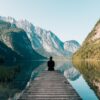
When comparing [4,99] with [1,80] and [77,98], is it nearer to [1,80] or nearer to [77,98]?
[77,98]

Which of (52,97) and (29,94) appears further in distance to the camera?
(29,94)

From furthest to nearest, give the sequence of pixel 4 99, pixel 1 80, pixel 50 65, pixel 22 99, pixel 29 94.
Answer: pixel 1 80, pixel 50 65, pixel 4 99, pixel 29 94, pixel 22 99

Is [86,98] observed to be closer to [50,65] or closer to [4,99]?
[4,99]

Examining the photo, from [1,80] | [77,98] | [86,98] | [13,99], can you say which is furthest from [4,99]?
[1,80]

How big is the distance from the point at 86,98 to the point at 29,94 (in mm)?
25114

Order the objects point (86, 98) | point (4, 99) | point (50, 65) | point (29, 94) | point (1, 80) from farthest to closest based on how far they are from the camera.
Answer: point (1, 80) → point (50, 65) → point (86, 98) → point (4, 99) → point (29, 94)

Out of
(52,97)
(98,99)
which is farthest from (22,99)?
(98,99)

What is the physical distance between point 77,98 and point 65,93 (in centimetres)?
351

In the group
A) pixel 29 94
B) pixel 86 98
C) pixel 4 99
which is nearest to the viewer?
pixel 29 94

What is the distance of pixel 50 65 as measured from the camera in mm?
74438

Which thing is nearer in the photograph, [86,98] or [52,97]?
[52,97]

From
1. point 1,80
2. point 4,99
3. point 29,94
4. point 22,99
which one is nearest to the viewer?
point 22,99

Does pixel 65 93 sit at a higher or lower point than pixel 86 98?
higher

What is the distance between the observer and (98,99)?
52.9 meters
